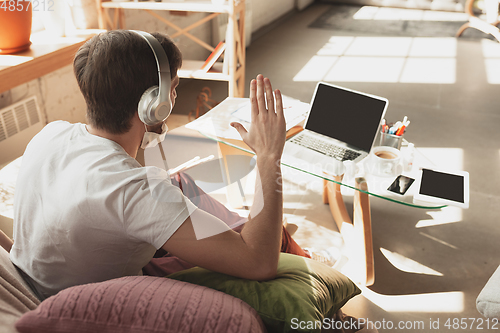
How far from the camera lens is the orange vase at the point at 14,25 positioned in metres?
2.25

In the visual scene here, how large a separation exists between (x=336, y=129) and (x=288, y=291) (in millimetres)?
1066

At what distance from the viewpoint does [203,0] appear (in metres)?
3.00

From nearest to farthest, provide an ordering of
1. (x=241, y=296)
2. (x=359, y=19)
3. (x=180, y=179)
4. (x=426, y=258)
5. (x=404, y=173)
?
(x=241, y=296) → (x=180, y=179) → (x=404, y=173) → (x=426, y=258) → (x=359, y=19)

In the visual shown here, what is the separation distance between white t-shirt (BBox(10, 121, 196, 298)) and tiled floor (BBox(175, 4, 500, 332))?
1.15 metres

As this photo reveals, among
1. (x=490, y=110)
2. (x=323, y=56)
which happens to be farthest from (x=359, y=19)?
(x=490, y=110)

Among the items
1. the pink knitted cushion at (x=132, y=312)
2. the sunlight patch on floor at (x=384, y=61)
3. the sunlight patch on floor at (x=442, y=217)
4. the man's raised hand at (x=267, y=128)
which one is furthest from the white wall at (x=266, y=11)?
the pink knitted cushion at (x=132, y=312)

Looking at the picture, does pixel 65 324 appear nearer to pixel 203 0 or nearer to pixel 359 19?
pixel 203 0

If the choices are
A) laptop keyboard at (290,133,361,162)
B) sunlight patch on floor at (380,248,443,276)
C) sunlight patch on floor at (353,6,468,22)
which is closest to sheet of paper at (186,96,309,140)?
laptop keyboard at (290,133,361,162)

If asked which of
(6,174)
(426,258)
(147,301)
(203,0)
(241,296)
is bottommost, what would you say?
(426,258)

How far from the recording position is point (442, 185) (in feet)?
5.12

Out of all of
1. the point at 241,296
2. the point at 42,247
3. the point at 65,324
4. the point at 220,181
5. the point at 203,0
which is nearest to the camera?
the point at 65,324

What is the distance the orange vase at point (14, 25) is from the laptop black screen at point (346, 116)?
65.7 inches

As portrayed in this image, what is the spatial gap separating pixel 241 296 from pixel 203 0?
259cm

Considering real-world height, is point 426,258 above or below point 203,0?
below
